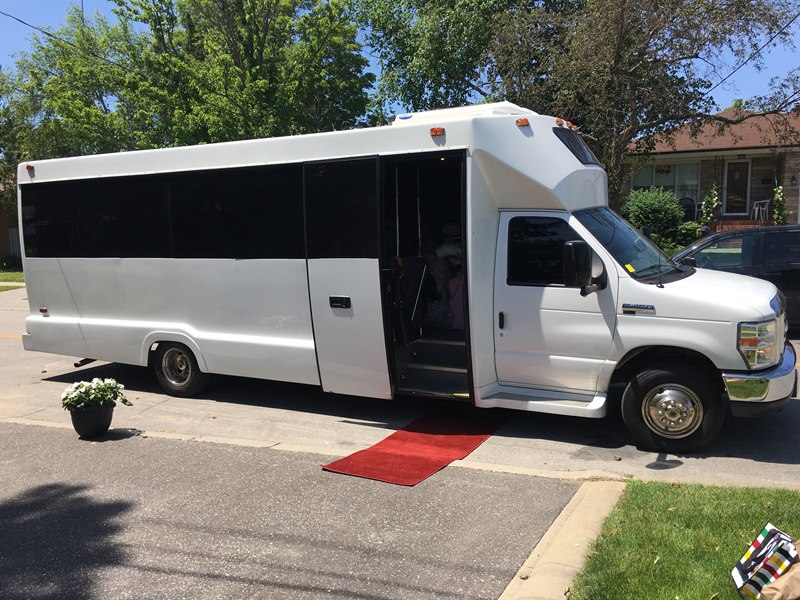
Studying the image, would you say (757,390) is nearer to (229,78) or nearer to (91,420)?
(91,420)

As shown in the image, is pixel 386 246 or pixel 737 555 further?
pixel 386 246

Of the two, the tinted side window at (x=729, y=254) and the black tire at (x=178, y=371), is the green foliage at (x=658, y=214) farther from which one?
the black tire at (x=178, y=371)

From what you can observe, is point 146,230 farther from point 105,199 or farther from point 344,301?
point 344,301

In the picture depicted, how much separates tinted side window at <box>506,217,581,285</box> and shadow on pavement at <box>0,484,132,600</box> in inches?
150

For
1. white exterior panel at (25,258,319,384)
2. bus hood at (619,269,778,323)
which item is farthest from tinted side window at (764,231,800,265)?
white exterior panel at (25,258,319,384)

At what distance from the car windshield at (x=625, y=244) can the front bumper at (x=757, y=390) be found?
3.72ft

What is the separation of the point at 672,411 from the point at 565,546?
212 centimetres

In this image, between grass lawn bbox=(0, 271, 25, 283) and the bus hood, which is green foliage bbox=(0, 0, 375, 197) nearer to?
grass lawn bbox=(0, 271, 25, 283)

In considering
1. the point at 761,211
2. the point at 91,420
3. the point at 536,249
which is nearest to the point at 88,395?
the point at 91,420

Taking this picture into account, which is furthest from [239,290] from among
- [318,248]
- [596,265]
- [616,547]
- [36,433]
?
[616,547]

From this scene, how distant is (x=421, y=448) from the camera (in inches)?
236

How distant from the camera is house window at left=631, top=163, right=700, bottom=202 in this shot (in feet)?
78.5

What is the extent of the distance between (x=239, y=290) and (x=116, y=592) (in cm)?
397

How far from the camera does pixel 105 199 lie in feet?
26.2
